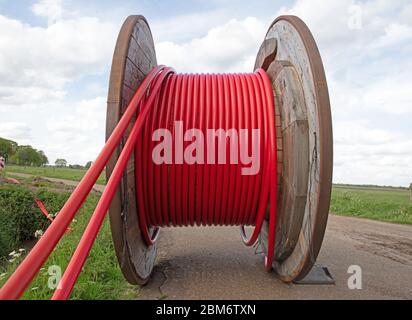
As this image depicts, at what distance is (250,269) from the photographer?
4125mm

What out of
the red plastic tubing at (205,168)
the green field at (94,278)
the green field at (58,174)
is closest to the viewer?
the green field at (94,278)

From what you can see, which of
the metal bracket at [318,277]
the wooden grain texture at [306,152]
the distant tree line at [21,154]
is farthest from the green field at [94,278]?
the distant tree line at [21,154]

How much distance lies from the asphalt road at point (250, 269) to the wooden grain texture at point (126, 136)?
34cm

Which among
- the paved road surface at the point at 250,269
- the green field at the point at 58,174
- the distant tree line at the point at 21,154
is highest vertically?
the distant tree line at the point at 21,154

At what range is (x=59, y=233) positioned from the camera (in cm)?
164

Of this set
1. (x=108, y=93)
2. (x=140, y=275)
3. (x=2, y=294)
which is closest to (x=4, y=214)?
(x=140, y=275)

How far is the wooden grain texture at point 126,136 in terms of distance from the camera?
112 inches

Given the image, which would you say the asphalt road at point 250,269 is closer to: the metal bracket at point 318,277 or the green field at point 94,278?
the metal bracket at point 318,277

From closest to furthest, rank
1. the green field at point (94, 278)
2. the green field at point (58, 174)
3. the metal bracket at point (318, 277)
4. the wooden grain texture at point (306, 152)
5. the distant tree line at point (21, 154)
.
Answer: the wooden grain texture at point (306, 152), the green field at point (94, 278), the metal bracket at point (318, 277), the green field at point (58, 174), the distant tree line at point (21, 154)

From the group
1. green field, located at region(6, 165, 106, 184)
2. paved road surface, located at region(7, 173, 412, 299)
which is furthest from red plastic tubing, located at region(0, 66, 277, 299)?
green field, located at region(6, 165, 106, 184)

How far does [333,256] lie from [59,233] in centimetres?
431

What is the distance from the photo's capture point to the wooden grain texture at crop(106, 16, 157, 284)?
2855 mm

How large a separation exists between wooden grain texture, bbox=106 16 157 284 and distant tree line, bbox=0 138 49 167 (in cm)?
7656
